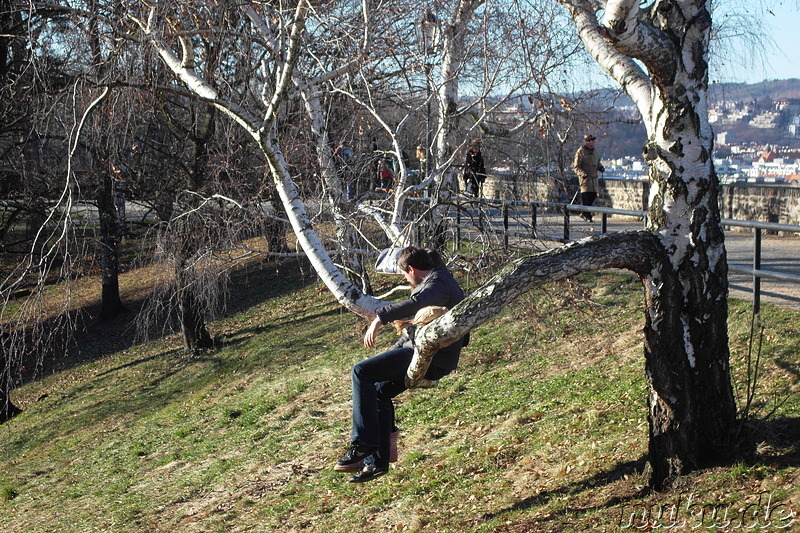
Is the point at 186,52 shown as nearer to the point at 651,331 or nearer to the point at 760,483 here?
the point at 651,331

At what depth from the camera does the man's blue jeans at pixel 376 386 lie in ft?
21.4

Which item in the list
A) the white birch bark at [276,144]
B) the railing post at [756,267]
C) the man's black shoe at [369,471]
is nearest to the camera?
the man's black shoe at [369,471]

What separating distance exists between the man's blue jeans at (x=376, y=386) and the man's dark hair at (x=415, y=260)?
66 centimetres

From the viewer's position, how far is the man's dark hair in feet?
21.2

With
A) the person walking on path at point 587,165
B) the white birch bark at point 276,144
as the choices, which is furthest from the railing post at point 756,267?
the person walking on path at point 587,165

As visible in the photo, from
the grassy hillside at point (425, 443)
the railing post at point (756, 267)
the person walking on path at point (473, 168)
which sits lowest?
the grassy hillside at point (425, 443)

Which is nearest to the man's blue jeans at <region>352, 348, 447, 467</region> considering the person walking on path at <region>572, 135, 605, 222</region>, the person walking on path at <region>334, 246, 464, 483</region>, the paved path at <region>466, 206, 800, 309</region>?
the person walking on path at <region>334, 246, 464, 483</region>

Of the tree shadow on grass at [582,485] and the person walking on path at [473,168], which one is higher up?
the person walking on path at [473,168]

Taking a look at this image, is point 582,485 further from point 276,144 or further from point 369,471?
point 276,144

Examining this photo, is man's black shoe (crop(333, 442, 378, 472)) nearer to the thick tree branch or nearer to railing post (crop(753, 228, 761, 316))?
the thick tree branch

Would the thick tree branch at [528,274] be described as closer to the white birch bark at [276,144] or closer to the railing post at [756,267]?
the white birch bark at [276,144]

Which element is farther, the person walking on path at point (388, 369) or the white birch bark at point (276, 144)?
the white birch bark at point (276, 144)

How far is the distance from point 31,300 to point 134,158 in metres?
10.5

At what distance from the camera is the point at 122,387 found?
60.2 ft
